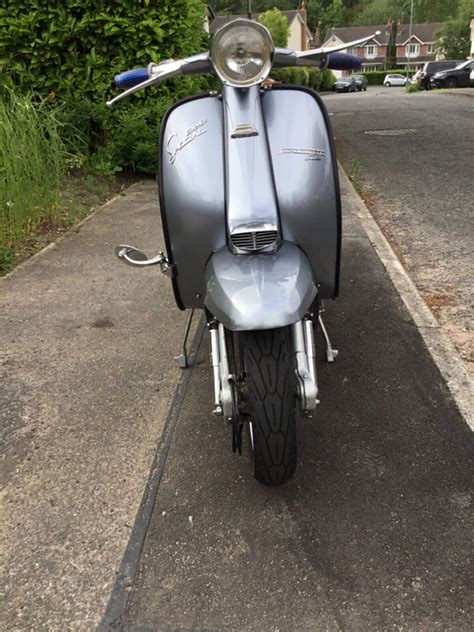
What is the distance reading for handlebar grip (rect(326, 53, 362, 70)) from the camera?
113 inches

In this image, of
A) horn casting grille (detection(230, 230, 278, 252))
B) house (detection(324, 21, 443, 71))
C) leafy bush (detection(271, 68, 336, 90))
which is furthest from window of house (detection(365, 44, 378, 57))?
horn casting grille (detection(230, 230, 278, 252))

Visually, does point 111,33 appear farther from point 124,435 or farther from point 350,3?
point 350,3

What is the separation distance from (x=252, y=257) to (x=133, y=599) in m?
1.21

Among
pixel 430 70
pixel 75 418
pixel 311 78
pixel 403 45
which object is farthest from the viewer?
pixel 403 45

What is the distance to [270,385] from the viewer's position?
1900 mm

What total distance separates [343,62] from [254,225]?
144 centimetres

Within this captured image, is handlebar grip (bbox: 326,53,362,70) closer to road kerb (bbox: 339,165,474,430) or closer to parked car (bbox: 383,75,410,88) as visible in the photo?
road kerb (bbox: 339,165,474,430)

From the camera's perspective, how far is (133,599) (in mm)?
1773

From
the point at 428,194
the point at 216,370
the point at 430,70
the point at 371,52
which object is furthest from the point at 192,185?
the point at 371,52

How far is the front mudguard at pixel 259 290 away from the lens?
6.02 ft

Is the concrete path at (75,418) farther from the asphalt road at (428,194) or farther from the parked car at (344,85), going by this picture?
the parked car at (344,85)

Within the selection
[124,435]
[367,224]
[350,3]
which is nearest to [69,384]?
[124,435]

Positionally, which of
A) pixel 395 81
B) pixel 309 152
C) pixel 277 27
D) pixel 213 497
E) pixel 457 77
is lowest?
pixel 395 81

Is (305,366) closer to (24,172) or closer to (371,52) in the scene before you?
(24,172)
